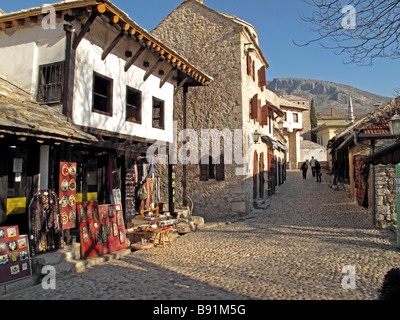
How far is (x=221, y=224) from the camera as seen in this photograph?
488 inches

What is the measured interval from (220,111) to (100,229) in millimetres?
9154

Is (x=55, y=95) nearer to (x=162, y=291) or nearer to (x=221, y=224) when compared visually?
(x=162, y=291)

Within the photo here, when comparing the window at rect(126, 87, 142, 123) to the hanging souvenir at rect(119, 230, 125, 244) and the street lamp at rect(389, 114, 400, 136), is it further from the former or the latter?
the street lamp at rect(389, 114, 400, 136)

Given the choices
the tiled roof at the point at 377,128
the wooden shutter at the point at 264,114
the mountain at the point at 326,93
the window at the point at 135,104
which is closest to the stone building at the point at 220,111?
the wooden shutter at the point at 264,114

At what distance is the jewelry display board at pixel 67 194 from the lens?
6.74m

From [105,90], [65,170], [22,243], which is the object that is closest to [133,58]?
[105,90]

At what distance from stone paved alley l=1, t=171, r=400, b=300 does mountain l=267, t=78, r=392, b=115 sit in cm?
11157

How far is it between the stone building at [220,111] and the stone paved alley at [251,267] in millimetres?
3315

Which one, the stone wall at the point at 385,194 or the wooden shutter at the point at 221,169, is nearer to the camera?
the stone wall at the point at 385,194

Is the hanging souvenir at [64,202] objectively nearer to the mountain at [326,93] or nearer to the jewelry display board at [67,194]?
the jewelry display board at [67,194]

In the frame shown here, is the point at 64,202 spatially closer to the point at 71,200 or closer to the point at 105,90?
the point at 71,200

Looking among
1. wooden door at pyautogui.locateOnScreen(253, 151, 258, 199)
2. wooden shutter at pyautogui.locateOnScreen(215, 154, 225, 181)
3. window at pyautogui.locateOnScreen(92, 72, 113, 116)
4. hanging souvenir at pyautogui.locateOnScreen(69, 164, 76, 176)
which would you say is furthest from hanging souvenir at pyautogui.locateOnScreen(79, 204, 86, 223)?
wooden door at pyautogui.locateOnScreen(253, 151, 258, 199)

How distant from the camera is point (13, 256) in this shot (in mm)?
5355

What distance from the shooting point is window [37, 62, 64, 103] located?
24.1ft
